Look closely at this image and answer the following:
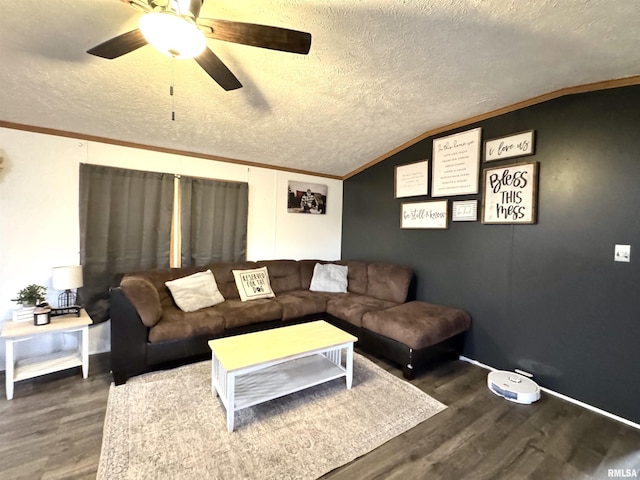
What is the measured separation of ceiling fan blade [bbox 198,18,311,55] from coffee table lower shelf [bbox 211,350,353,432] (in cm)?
189

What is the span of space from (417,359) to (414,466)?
38.3 inches

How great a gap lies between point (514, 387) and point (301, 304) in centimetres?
209

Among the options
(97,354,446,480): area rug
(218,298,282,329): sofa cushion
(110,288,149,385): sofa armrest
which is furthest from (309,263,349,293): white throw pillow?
(110,288,149,385): sofa armrest

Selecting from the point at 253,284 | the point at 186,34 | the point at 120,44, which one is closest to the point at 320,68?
the point at 186,34

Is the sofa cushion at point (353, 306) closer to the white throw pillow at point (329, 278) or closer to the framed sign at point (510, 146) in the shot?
the white throw pillow at point (329, 278)

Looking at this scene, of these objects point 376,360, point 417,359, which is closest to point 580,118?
point 417,359

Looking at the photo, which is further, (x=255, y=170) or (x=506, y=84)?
(x=255, y=170)

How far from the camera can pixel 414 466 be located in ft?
5.12

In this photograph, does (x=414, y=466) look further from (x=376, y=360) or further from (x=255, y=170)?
(x=255, y=170)

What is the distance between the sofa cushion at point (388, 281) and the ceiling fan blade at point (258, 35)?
2.68 metres

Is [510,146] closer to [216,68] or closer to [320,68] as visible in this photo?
[320,68]

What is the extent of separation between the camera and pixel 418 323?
2545 mm

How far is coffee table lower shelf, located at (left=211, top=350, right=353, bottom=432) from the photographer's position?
179 centimetres

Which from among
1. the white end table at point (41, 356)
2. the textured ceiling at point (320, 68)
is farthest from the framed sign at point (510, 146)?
the white end table at point (41, 356)
